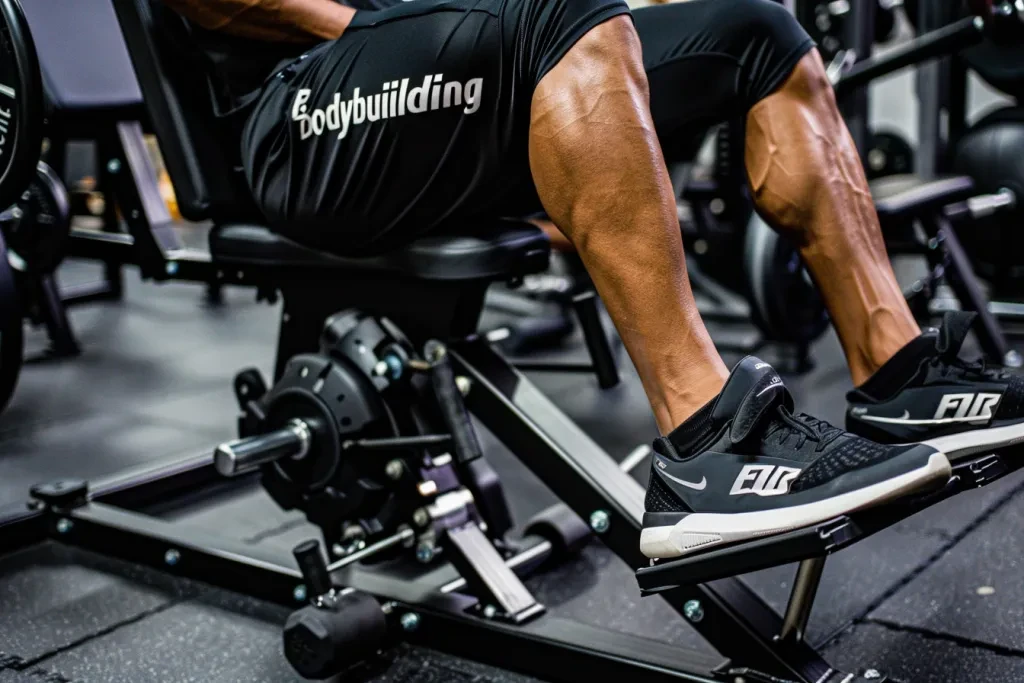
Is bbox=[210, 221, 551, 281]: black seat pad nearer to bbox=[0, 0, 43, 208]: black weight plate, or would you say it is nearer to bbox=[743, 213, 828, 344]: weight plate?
bbox=[0, 0, 43, 208]: black weight plate

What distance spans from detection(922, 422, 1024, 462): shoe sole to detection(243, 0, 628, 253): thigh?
1.73 feet

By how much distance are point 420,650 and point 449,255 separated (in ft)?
1.57

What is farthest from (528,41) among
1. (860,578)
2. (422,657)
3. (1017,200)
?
(1017,200)

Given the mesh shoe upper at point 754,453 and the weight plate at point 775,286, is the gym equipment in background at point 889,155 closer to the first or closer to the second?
the weight plate at point 775,286

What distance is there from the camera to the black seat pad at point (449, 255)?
121 centimetres

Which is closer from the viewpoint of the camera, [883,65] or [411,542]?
[411,542]

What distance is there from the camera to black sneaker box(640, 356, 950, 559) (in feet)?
2.92

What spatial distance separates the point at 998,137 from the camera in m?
2.92

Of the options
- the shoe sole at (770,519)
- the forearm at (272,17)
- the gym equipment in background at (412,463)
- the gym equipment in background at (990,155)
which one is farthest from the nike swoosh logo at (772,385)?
the gym equipment in background at (990,155)

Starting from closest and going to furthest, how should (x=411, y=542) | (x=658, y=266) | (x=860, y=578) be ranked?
1. (x=658, y=266)
2. (x=411, y=542)
3. (x=860, y=578)

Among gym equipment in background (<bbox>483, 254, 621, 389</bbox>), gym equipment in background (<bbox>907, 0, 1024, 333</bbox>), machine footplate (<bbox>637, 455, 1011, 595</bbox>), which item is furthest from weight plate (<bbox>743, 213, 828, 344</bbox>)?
machine footplate (<bbox>637, 455, 1011, 595</bbox>)

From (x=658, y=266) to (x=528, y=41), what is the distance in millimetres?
275

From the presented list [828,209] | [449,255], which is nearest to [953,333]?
[828,209]

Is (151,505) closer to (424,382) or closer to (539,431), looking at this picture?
(424,382)
